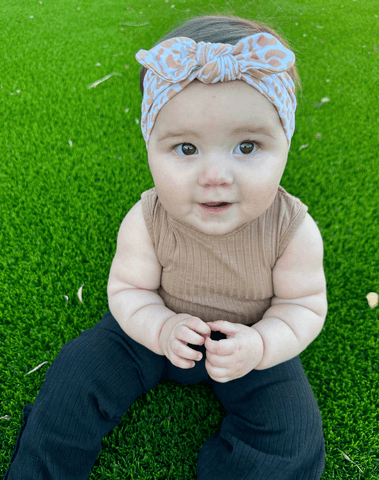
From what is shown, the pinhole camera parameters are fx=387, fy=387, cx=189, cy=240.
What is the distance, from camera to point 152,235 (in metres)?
1.43

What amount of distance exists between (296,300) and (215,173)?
0.63 m

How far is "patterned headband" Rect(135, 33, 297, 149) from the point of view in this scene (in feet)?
3.23

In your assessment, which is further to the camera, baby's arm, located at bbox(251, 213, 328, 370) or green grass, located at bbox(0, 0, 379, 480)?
green grass, located at bbox(0, 0, 379, 480)

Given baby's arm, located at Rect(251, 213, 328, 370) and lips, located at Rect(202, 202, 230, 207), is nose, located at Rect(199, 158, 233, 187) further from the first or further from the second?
baby's arm, located at Rect(251, 213, 328, 370)

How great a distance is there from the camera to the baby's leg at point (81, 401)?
50.0 inches

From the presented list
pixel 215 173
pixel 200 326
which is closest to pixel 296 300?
pixel 200 326

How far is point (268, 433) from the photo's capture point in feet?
4.29

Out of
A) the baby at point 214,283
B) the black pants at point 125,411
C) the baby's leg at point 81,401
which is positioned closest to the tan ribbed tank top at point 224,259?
the baby at point 214,283

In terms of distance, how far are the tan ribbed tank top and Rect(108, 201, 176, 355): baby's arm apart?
0.04 meters

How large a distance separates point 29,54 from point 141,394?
3847 mm

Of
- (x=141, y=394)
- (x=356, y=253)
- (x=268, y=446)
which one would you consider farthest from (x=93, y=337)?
(x=356, y=253)

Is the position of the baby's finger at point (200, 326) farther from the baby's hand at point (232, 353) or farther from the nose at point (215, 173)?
the nose at point (215, 173)

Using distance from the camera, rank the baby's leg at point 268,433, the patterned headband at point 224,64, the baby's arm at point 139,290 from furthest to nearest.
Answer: the baby's arm at point 139,290
the baby's leg at point 268,433
the patterned headband at point 224,64

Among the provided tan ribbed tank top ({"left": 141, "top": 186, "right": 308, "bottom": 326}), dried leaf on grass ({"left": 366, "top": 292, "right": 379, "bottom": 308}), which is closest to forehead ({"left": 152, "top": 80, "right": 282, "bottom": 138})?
tan ribbed tank top ({"left": 141, "top": 186, "right": 308, "bottom": 326})
